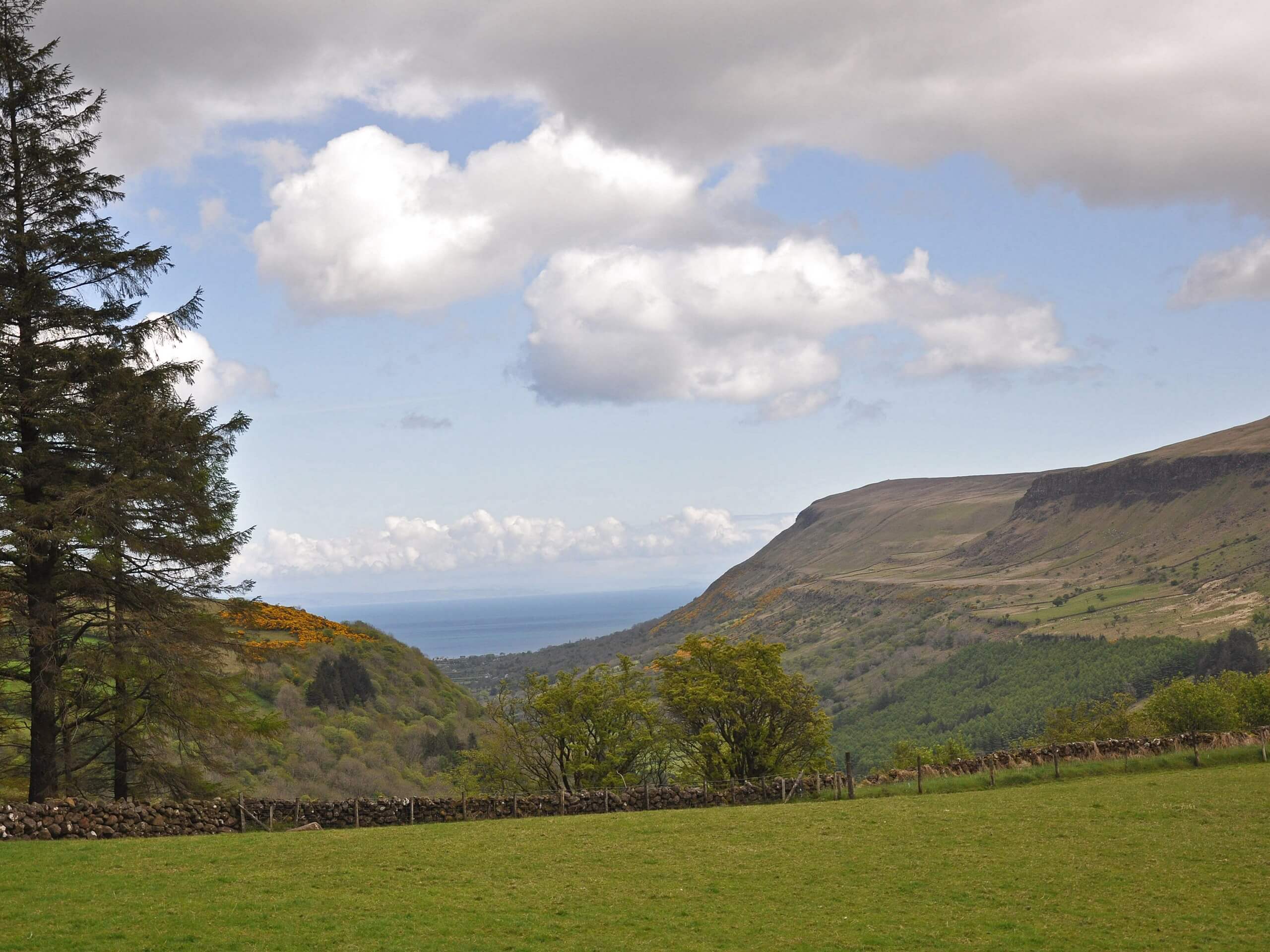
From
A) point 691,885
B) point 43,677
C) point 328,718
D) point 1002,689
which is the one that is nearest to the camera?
point 691,885

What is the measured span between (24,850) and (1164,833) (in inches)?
1063

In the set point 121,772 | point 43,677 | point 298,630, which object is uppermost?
point 298,630

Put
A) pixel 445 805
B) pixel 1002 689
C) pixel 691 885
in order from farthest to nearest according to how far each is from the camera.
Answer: pixel 1002 689, pixel 445 805, pixel 691 885

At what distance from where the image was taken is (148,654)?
79.6 feet

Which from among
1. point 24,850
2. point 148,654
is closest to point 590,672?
point 148,654

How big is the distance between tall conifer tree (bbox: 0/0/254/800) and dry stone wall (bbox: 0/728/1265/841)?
61.7 inches

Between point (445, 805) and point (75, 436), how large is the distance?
1622cm

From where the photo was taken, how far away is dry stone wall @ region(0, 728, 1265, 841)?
23.8 m

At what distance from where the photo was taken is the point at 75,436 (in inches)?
947

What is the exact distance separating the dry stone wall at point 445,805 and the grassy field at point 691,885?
162cm

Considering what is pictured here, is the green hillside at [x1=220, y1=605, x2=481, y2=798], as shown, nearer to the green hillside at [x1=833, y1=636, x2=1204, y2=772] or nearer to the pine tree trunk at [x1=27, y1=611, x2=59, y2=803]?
the pine tree trunk at [x1=27, y1=611, x2=59, y2=803]

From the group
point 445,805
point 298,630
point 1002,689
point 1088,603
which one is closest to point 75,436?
point 445,805

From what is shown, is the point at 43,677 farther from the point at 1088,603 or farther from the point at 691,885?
the point at 1088,603

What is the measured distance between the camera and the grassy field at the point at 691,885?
15914 mm
